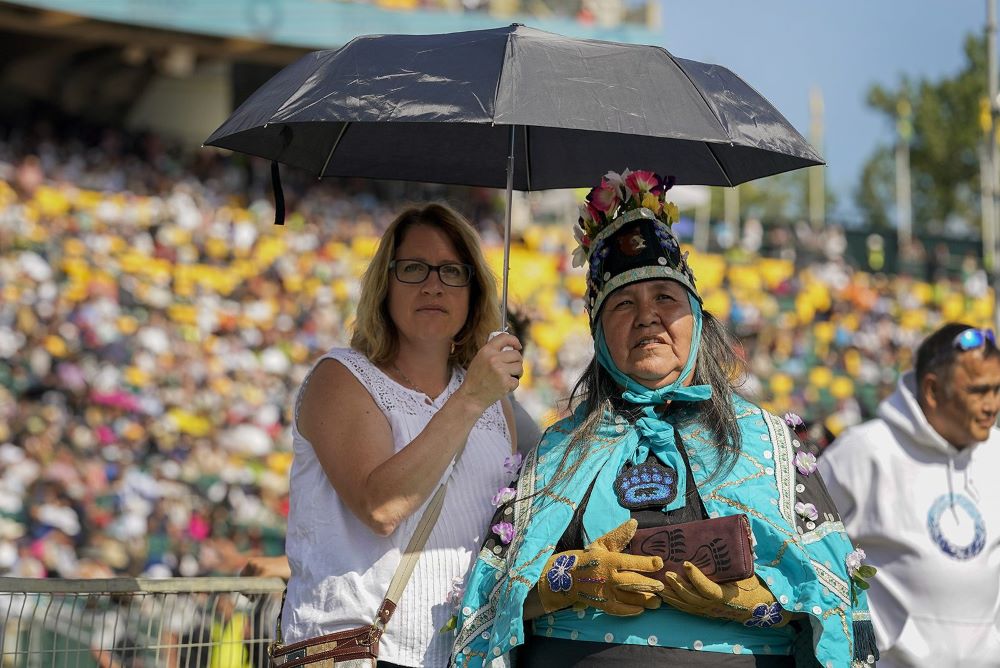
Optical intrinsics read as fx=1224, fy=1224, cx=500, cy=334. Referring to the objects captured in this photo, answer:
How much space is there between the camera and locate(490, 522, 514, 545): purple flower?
9.18 feet

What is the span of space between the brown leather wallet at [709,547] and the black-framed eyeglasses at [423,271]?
878 mm

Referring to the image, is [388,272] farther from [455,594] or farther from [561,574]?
[561,574]

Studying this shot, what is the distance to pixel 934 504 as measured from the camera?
13.4 feet

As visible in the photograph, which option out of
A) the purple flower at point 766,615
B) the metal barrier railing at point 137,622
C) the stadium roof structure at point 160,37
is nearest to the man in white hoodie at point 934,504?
the purple flower at point 766,615

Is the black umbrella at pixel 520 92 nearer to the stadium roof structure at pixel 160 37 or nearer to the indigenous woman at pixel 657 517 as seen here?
the indigenous woman at pixel 657 517

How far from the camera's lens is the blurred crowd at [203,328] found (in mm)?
10062

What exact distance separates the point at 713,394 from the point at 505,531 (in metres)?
0.58

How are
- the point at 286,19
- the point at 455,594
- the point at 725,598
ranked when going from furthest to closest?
the point at 286,19
the point at 455,594
the point at 725,598

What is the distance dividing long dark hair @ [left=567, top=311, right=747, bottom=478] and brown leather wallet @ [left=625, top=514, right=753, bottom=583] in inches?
7.8

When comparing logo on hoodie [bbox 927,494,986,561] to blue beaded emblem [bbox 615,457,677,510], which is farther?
logo on hoodie [bbox 927,494,986,561]

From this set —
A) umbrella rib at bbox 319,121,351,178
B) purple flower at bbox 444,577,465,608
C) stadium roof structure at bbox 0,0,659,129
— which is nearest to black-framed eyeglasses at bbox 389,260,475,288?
umbrella rib at bbox 319,121,351,178

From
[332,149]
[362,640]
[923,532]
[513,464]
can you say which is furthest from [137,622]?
[923,532]

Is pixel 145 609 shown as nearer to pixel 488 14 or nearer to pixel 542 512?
pixel 542 512

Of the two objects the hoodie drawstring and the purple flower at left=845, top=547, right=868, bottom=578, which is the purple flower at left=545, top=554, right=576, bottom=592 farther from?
the hoodie drawstring
